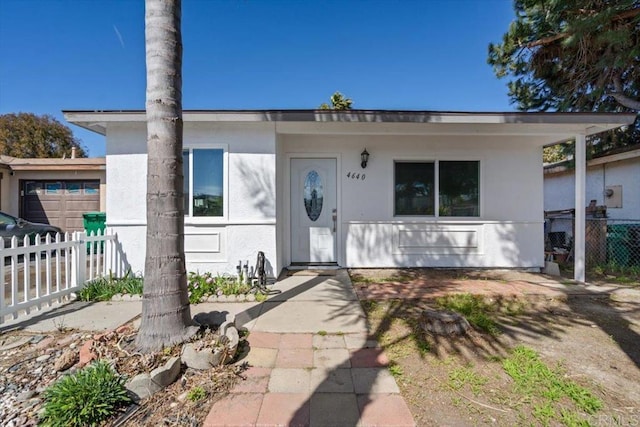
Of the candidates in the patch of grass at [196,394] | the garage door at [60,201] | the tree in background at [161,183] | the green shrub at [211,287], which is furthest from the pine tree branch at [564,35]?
the garage door at [60,201]

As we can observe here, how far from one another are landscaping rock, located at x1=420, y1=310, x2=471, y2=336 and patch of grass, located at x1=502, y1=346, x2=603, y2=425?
51 centimetres

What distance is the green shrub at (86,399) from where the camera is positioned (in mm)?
1921

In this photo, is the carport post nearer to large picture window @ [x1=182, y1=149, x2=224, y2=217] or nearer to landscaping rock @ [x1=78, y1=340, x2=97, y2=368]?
large picture window @ [x1=182, y1=149, x2=224, y2=217]

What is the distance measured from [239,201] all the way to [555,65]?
9902 mm

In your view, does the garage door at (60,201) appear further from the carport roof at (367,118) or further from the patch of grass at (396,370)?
the patch of grass at (396,370)

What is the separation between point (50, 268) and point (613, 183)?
43.3 ft

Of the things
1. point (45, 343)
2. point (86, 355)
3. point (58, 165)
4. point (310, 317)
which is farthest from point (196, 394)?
point (58, 165)

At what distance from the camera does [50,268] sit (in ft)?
13.3

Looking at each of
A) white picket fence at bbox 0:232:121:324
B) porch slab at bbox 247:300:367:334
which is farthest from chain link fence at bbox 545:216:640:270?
white picket fence at bbox 0:232:121:324

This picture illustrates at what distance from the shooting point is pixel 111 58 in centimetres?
873

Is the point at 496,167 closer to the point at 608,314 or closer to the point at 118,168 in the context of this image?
the point at 608,314

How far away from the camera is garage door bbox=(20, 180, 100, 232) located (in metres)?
10.6

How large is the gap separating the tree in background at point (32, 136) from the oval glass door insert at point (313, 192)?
26.4m

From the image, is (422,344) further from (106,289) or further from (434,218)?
(106,289)
